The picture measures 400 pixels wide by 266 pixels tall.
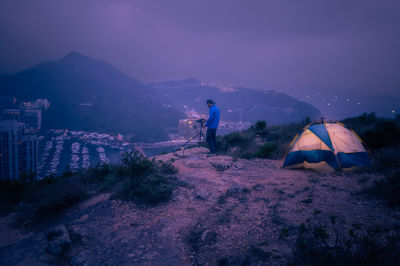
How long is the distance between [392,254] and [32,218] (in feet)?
21.9

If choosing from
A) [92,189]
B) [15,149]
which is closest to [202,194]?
[92,189]

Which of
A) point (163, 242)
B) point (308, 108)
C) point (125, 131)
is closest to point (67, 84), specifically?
point (125, 131)

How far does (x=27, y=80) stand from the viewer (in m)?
29.2

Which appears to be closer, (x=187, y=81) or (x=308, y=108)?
(x=308, y=108)

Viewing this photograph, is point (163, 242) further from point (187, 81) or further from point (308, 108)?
point (187, 81)

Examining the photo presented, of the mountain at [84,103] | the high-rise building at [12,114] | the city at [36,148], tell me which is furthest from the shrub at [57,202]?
the mountain at [84,103]

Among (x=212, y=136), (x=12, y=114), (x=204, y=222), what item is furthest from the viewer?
(x=12, y=114)

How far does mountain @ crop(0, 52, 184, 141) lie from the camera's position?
24250mm

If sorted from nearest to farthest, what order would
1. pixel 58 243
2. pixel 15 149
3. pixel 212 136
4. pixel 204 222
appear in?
Result: pixel 58 243
pixel 204 222
pixel 212 136
pixel 15 149

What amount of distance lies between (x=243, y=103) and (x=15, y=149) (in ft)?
172

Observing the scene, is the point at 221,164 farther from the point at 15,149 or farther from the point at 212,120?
the point at 15,149

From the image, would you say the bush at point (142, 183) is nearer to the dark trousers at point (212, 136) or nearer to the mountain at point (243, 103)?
the dark trousers at point (212, 136)

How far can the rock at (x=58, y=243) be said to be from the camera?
304 centimetres

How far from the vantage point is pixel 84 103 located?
32.7 metres
